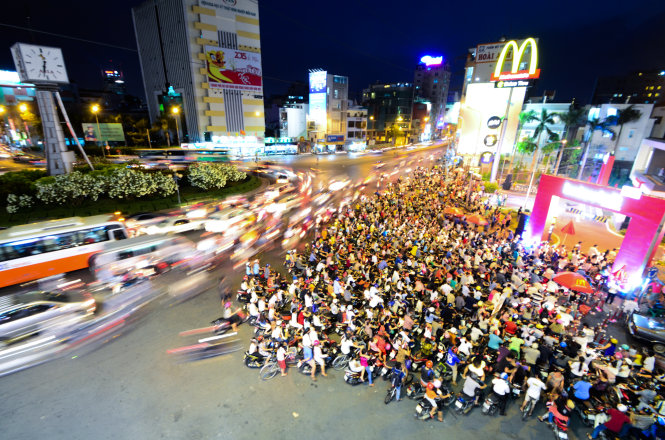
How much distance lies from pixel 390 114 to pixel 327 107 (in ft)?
115

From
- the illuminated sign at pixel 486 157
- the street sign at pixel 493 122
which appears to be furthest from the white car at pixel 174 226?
the street sign at pixel 493 122

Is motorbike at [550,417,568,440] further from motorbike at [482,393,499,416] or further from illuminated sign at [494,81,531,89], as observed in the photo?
illuminated sign at [494,81,531,89]

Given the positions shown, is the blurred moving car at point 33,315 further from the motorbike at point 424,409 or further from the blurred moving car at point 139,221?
the motorbike at point 424,409

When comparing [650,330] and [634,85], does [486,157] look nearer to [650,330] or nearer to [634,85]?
[650,330]

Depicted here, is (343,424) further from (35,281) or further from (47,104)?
(47,104)

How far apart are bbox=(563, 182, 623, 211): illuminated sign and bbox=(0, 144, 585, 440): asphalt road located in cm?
1087

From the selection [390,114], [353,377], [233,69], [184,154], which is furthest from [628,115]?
[390,114]

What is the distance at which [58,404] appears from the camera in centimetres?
762

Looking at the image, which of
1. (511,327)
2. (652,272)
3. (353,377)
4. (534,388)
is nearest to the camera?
(534,388)

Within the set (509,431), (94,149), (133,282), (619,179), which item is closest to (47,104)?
(133,282)

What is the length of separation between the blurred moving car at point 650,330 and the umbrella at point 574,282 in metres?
1.60

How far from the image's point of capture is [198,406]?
762 cm

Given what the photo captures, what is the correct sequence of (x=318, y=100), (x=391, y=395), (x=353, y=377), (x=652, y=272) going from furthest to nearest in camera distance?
(x=318, y=100), (x=652, y=272), (x=353, y=377), (x=391, y=395)

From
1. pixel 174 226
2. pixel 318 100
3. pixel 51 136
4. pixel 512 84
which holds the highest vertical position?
pixel 318 100
